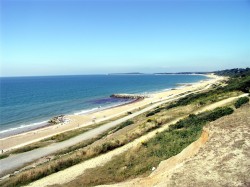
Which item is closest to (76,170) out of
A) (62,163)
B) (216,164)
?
(62,163)

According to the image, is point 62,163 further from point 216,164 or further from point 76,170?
point 216,164

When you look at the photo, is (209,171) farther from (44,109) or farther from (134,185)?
(44,109)

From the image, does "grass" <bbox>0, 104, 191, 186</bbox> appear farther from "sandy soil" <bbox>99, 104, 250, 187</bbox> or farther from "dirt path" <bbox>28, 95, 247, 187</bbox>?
"sandy soil" <bbox>99, 104, 250, 187</bbox>

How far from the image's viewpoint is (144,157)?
2188 cm

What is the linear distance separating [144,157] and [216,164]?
8.96 meters

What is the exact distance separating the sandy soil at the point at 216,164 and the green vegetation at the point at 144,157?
14.9 feet

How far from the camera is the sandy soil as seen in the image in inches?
482

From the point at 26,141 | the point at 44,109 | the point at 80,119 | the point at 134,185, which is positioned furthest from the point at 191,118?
the point at 44,109

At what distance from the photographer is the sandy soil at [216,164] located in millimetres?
12242

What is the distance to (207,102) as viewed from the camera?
3916cm

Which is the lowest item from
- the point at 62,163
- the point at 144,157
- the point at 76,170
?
the point at 62,163

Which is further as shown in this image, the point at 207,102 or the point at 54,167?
the point at 207,102

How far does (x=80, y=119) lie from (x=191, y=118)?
40.7 metres

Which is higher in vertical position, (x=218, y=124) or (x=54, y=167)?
(x=218, y=124)
